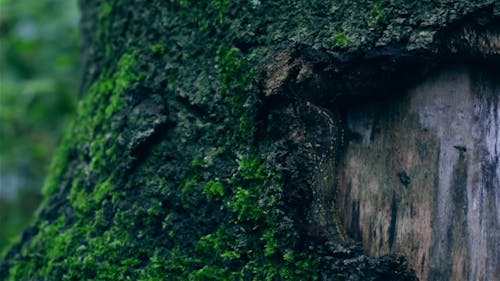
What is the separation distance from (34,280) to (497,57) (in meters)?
1.66

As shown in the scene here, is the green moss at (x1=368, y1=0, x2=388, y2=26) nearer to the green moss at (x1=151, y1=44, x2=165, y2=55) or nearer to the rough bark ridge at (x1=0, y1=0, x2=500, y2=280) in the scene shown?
the rough bark ridge at (x1=0, y1=0, x2=500, y2=280)

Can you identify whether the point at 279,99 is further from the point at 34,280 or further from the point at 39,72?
the point at 39,72

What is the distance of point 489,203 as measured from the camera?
5.50 ft

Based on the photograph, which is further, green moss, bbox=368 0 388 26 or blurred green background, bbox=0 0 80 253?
blurred green background, bbox=0 0 80 253

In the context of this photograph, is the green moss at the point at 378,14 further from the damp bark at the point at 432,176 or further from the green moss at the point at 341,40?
the damp bark at the point at 432,176

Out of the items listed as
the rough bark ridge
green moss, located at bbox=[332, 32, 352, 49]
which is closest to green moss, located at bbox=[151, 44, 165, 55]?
the rough bark ridge

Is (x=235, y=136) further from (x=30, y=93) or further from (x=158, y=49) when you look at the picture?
(x=30, y=93)

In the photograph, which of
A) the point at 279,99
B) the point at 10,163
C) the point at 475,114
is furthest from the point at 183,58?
the point at 10,163

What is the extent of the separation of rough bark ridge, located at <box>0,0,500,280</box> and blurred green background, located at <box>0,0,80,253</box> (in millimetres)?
2777

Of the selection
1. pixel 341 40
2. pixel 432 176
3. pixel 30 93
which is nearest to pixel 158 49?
pixel 341 40

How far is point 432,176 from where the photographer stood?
1.74 meters

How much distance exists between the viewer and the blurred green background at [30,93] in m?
5.05

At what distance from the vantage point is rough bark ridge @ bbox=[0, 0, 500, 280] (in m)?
1.73

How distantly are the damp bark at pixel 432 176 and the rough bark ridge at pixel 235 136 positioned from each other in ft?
0.18
